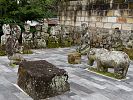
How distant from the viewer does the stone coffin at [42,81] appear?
6598 millimetres

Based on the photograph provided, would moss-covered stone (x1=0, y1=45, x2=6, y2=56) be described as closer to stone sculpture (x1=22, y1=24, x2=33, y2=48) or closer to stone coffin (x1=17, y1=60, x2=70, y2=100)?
stone sculpture (x1=22, y1=24, x2=33, y2=48)

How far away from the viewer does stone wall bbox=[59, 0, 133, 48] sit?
1387 cm

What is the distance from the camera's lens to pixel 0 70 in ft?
31.2

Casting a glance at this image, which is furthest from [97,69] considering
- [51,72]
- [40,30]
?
[40,30]

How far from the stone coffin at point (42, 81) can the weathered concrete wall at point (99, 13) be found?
784cm

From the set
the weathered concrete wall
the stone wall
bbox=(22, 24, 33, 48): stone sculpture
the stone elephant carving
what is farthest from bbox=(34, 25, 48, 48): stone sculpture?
the stone elephant carving

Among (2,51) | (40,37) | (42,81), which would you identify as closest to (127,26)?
(40,37)

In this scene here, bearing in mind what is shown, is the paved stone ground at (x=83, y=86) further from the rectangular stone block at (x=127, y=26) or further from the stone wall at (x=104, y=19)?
the stone wall at (x=104, y=19)

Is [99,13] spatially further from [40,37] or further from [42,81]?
[42,81]

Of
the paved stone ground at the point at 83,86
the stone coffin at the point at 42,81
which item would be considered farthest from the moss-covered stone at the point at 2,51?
the stone coffin at the point at 42,81

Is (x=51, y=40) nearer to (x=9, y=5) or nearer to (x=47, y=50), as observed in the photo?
(x=47, y=50)

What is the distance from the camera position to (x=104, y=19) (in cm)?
1538

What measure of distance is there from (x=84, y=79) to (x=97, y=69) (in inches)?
44.2

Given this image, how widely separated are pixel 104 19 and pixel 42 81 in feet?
31.8
